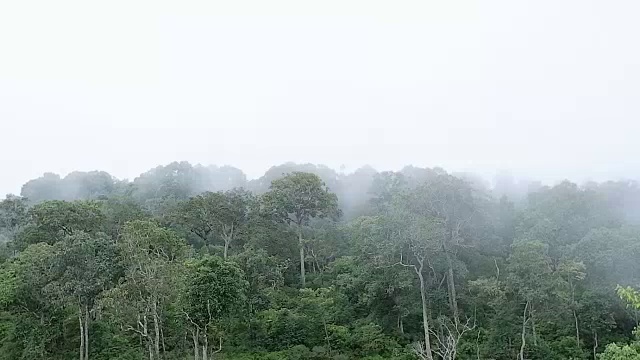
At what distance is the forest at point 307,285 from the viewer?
56.3 feet

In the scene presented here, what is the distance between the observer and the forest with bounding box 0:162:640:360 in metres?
17.2

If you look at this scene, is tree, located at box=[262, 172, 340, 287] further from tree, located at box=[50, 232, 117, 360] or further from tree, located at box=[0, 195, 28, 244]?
tree, located at box=[0, 195, 28, 244]

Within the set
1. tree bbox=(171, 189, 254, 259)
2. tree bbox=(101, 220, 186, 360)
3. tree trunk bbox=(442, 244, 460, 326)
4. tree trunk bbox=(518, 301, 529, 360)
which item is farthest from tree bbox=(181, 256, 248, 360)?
tree bbox=(171, 189, 254, 259)

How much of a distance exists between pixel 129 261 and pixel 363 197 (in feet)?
124

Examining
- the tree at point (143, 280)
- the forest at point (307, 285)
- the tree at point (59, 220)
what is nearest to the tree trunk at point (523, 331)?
the forest at point (307, 285)

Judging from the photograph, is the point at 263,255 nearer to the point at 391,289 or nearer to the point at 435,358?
the point at 391,289

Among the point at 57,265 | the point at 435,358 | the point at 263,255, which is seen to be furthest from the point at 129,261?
the point at 435,358

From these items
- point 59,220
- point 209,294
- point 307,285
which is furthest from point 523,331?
point 59,220

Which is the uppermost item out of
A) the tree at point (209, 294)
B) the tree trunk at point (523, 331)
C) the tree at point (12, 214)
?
the tree at point (12, 214)

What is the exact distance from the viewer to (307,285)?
29250 millimetres

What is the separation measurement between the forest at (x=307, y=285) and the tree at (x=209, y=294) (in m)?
0.05

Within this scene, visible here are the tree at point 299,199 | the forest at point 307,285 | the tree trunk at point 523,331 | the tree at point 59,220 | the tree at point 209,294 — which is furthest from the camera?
the tree at point 299,199

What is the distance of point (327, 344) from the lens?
71.6 feet

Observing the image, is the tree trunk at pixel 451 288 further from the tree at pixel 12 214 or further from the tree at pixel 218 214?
the tree at pixel 12 214
